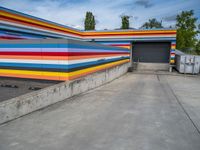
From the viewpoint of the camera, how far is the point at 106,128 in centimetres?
379

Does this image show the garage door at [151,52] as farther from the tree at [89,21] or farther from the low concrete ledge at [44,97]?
the tree at [89,21]

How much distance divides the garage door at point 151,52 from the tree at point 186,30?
52.9 ft

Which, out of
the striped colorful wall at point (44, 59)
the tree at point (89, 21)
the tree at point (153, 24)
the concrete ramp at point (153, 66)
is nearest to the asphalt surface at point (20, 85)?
the striped colorful wall at point (44, 59)

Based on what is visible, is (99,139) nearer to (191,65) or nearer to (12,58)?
(12,58)

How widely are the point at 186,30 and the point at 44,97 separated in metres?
33.9

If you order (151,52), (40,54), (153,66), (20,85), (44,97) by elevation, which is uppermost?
(151,52)

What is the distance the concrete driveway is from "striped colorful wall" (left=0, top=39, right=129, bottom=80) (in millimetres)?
1518

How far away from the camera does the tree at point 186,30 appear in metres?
30.8

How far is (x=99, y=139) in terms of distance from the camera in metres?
3.29

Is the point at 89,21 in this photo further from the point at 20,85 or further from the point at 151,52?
the point at 20,85

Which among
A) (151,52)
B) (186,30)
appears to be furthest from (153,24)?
(151,52)

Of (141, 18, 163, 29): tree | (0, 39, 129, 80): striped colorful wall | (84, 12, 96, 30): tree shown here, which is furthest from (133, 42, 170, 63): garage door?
(141, 18, 163, 29): tree

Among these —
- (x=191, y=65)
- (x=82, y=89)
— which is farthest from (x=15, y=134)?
(x=191, y=65)

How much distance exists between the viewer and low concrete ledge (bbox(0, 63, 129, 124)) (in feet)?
13.1
